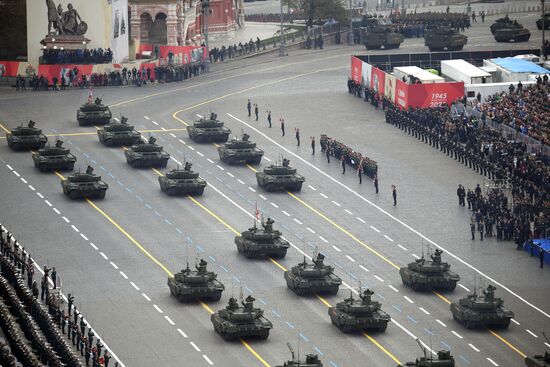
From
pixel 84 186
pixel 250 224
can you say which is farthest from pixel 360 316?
pixel 84 186

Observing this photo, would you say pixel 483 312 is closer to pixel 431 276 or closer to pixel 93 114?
pixel 431 276

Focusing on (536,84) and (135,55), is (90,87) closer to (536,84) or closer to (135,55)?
(135,55)

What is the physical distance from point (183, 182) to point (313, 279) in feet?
77.2

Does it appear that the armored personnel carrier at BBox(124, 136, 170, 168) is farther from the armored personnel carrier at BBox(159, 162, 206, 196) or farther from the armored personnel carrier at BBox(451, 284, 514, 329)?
the armored personnel carrier at BBox(451, 284, 514, 329)

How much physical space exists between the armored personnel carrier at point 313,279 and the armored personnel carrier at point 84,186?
23.0m

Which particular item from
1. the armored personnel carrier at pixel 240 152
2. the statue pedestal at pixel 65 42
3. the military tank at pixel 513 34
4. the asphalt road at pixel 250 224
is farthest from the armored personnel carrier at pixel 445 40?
the armored personnel carrier at pixel 240 152

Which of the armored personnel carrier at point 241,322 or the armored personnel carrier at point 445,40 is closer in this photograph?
the armored personnel carrier at point 241,322

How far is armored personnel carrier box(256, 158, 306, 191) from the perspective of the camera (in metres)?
132

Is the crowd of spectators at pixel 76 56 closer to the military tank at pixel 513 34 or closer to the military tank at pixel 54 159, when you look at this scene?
the military tank at pixel 54 159

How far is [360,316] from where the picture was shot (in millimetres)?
102688

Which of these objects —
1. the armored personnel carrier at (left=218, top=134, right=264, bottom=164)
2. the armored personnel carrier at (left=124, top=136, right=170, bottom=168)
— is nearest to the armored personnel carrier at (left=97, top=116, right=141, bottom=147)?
the armored personnel carrier at (left=124, top=136, right=170, bottom=168)

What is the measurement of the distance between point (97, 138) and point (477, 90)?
31.0m

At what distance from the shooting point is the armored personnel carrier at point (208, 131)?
14688 centimetres

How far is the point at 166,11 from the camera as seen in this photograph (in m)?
193
